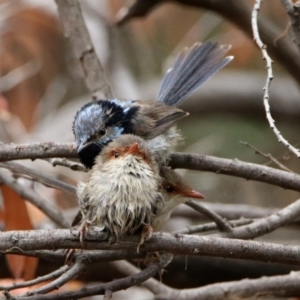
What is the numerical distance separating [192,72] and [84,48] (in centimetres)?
71

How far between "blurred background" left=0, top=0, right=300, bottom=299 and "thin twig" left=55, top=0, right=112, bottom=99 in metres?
1.28

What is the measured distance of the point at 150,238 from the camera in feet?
7.25

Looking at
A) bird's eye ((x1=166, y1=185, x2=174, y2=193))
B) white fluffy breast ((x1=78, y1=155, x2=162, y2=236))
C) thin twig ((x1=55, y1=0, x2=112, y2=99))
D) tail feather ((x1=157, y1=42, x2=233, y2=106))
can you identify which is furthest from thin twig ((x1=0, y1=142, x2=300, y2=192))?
tail feather ((x1=157, y1=42, x2=233, y2=106))

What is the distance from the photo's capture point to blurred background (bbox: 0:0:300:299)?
5391 mm

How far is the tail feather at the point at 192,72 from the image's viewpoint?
3982mm

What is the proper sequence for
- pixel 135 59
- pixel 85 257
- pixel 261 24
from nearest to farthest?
pixel 85 257, pixel 261 24, pixel 135 59

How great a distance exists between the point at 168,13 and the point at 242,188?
208 cm

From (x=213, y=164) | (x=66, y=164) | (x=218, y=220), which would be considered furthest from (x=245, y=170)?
(x=66, y=164)

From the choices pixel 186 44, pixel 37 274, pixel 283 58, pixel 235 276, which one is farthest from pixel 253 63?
pixel 37 274

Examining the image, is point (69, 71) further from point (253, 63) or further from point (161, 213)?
point (161, 213)

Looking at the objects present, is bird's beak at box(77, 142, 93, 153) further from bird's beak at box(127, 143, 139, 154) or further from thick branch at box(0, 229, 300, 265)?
thick branch at box(0, 229, 300, 265)

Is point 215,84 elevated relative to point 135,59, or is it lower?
lower

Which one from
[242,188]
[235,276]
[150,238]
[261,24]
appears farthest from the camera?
[242,188]

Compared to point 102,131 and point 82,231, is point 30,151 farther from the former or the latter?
point 82,231
